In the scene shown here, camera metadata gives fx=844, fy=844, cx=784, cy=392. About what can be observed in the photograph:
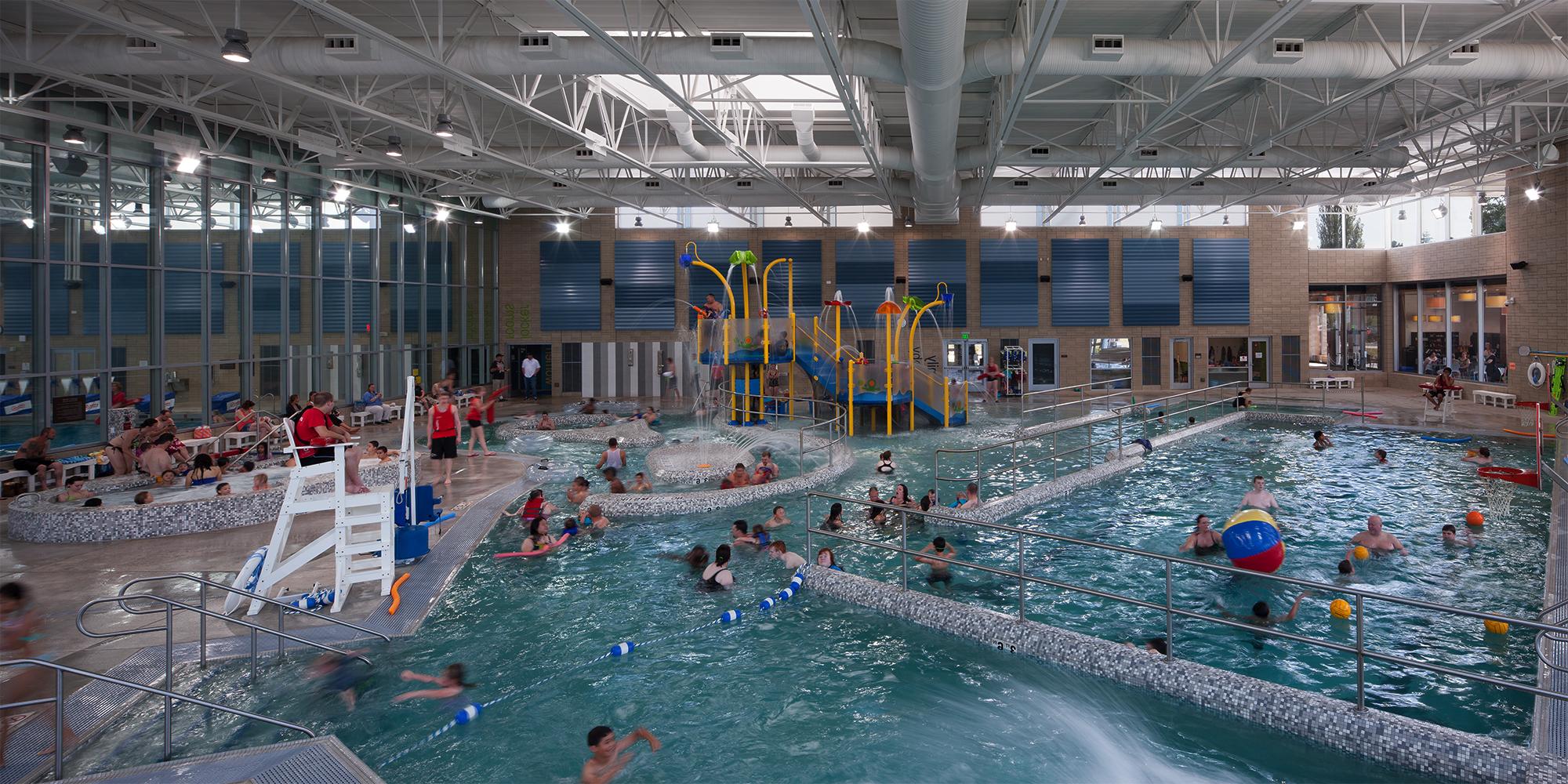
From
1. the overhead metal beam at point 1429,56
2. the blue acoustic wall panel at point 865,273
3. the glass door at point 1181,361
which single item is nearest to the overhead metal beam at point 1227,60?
the overhead metal beam at point 1429,56

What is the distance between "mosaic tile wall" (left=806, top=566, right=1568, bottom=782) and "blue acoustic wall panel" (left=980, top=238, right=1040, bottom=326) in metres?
23.7

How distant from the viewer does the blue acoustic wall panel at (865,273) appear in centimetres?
3053

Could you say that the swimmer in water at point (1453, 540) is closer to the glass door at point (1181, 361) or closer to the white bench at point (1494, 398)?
the white bench at point (1494, 398)

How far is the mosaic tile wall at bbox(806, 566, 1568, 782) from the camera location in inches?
198

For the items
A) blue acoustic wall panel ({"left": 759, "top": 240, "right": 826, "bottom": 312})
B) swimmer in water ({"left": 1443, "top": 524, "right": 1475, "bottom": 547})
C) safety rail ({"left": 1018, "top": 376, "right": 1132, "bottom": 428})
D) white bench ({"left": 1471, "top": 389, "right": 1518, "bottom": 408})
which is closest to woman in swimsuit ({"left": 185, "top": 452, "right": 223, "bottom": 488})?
safety rail ({"left": 1018, "top": 376, "right": 1132, "bottom": 428})

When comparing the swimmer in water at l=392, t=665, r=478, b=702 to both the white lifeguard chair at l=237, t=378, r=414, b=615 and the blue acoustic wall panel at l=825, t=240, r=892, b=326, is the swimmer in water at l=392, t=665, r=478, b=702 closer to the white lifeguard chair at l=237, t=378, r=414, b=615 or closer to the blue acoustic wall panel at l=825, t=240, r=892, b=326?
the white lifeguard chair at l=237, t=378, r=414, b=615

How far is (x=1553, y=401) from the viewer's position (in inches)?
805

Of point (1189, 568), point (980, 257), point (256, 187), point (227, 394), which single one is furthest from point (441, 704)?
point (980, 257)

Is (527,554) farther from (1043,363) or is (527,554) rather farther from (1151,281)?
(1151,281)

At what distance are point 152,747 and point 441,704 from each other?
1.71 metres

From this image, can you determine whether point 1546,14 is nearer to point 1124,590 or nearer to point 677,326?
point 1124,590

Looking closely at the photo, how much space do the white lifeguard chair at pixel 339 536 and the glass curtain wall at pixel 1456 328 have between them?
2914 centimetres

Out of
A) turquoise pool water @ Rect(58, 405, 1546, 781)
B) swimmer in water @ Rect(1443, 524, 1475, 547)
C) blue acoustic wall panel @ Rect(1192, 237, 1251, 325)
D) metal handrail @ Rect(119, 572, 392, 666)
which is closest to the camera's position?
turquoise pool water @ Rect(58, 405, 1546, 781)

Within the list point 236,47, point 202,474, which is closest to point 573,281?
point 202,474
